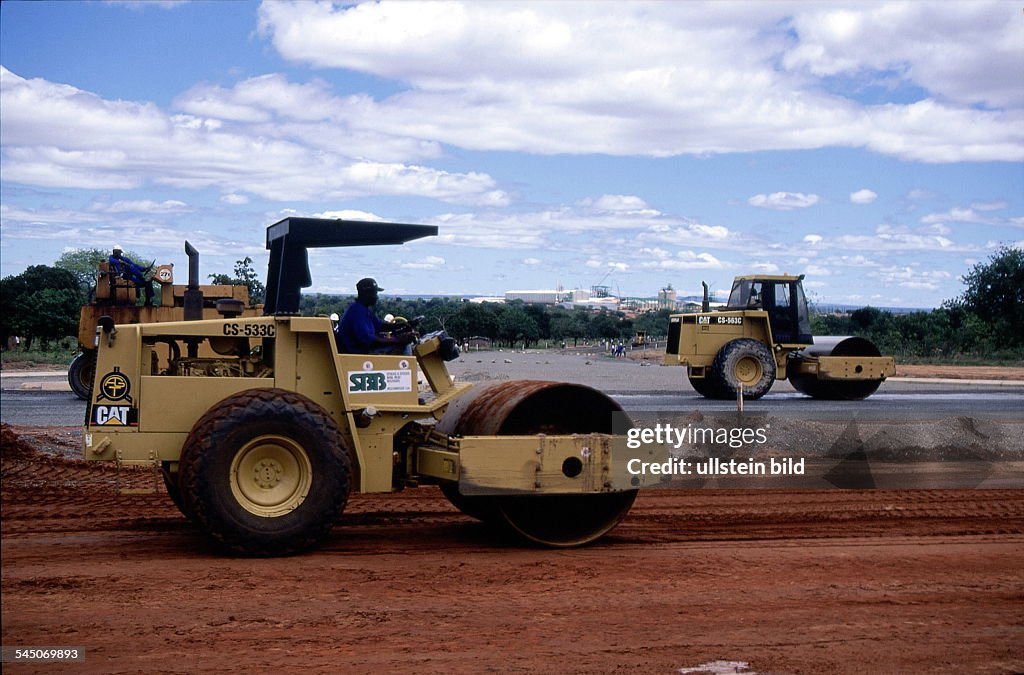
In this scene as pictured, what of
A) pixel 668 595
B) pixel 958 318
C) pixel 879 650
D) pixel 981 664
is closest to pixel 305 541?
pixel 668 595

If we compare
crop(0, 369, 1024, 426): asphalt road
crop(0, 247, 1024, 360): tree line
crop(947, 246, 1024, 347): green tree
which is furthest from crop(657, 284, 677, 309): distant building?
crop(0, 369, 1024, 426): asphalt road

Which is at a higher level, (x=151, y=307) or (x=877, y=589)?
(x=151, y=307)

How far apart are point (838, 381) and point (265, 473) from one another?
19203 mm

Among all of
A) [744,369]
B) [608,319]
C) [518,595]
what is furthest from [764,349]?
[608,319]

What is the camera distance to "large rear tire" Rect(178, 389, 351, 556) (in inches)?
290

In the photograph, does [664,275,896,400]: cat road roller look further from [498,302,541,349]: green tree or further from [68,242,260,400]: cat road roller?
[498,302,541,349]: green tree

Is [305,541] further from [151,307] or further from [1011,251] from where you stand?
[1011,251]

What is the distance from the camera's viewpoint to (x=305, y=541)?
7.63 meters

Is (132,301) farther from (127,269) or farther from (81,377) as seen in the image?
(81,377)

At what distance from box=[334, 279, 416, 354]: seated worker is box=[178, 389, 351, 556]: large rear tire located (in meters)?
0.71

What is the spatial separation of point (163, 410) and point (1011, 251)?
56202mm

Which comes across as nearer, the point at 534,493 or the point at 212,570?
the point at 212,570

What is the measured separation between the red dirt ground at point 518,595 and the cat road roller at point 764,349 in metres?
13.1

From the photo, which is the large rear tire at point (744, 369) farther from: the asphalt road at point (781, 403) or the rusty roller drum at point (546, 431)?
the rusty roller drum at point (546, 431)
